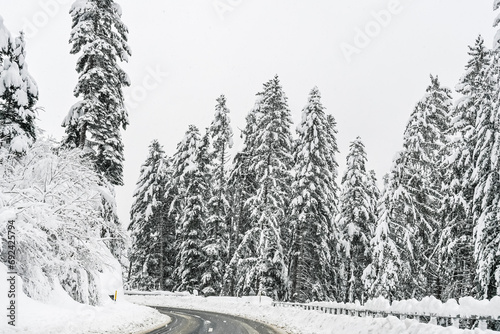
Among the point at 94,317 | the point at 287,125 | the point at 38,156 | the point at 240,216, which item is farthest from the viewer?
the point at 240,216

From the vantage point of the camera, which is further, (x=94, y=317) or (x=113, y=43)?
(x=113, y=43)

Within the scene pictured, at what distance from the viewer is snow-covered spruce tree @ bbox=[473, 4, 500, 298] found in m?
16.1

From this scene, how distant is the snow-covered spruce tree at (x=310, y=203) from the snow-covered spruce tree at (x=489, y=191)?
13.9 meters

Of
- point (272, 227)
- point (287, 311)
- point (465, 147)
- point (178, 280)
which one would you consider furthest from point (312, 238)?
point (178, 280)

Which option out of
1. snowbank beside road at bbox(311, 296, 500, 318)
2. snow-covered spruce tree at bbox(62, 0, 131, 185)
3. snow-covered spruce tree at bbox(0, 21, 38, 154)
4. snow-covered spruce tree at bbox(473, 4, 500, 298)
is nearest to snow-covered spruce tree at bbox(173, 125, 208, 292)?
snow-covered spruce tree at bbox(62, 0, 131, 185)

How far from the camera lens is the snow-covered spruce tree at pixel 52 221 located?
1216 centimetres

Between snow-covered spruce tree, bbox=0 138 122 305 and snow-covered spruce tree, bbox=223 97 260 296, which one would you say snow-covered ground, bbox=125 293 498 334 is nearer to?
snow-covered spruce tree, bbox=223 97 260 296

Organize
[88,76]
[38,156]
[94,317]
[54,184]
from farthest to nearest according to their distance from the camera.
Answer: [88,76] < [38,156] < [54,184] < [94,317]

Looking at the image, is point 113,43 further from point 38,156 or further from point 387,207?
point 387,207

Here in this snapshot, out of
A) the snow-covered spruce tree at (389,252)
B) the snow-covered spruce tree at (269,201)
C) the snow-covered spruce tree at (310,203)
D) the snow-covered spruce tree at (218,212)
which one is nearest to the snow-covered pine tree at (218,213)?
the snow-covered spruce tree at (218,212)

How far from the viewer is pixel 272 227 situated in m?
31.8

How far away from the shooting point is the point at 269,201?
1319 inches

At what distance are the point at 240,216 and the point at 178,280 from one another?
11.4m

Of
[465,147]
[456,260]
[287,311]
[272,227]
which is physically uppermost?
[465,147]
